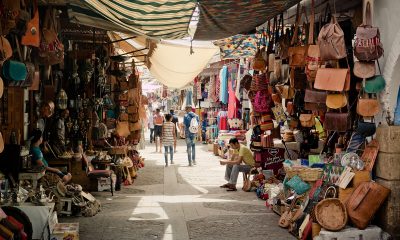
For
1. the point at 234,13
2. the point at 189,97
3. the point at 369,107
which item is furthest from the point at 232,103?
the point at 369,107

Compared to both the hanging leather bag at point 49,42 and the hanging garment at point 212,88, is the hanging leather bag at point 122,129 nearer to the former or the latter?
the hanging leather bag at point 49,42

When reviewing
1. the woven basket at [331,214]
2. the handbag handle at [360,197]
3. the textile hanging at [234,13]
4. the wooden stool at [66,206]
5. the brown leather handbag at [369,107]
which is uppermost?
the textile hanging at [234,13]

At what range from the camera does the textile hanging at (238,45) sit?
38.0 ft

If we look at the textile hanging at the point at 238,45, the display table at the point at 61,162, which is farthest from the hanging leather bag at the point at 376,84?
the display table at the point at 61,162

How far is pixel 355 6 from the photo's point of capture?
6965 mm

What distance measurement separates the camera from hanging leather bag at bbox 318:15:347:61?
5.99 metres

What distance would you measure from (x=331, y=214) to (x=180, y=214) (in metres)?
3.21

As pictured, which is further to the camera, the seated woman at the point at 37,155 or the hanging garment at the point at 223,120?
the hanging garment at the point at 223,120

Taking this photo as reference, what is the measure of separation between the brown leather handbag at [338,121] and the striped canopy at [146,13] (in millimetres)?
2130

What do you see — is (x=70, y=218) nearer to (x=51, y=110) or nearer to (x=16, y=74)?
(x=51, y=110)

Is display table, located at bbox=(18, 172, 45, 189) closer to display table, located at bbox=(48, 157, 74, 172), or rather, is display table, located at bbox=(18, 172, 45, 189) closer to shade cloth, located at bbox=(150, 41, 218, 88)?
display table, located at bbox=(48, 157, 74, 172)

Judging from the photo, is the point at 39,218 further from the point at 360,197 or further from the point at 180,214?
the point at 360,197

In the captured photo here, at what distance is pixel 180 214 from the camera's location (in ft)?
28.5

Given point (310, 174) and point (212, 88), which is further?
point (212, 88)
